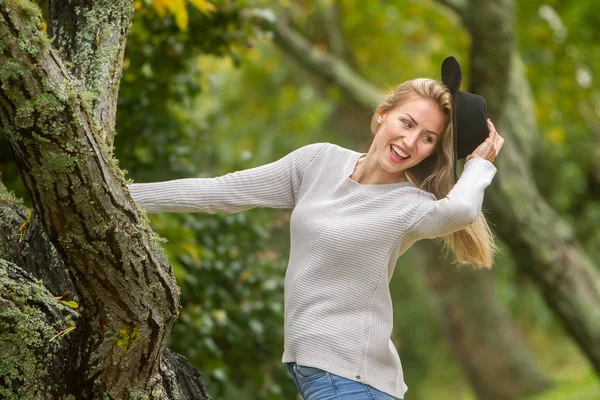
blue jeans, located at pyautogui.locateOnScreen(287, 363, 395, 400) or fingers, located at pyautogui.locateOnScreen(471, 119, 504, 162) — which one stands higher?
fingers, located at pyautogui.locateOnScreen(471, 119, 504, 162)

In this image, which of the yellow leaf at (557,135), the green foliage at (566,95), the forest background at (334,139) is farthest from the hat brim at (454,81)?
the yellow leaf at (557,135)

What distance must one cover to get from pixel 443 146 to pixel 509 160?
4536 mm

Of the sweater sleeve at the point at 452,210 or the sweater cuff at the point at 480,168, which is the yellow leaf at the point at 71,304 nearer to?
the sweater sleeve at the point at 452,210

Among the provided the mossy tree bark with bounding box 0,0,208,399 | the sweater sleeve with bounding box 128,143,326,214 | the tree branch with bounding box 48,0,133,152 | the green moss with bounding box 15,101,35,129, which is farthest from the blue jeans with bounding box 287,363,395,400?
the green moss with bounding box 15,101,35,129

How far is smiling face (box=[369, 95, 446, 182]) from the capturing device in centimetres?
250

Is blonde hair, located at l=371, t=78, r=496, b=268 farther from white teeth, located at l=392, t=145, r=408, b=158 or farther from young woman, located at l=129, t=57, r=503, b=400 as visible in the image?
white teeth, located at l=392, t=145, r=408, b=158

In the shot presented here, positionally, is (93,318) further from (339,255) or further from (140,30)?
(140,30)

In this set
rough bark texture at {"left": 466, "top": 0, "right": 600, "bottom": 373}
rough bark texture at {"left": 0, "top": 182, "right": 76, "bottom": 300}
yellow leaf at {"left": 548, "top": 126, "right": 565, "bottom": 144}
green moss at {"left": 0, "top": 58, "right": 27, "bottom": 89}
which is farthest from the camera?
yellow leaf at {"left": 548, "top": 126, "right": 565, "bottom": 144}

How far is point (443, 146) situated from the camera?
2.56 metres

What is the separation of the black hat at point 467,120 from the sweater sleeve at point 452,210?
0.12m

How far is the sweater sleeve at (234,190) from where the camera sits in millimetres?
2496

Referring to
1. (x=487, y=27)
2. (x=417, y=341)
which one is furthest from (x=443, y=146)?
(x=417, y=341)

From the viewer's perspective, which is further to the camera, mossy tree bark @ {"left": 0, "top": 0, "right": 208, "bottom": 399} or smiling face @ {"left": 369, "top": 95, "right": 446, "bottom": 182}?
smiling face @ {"left": 369, "top": 95, "right": 446, "bottom": 182}

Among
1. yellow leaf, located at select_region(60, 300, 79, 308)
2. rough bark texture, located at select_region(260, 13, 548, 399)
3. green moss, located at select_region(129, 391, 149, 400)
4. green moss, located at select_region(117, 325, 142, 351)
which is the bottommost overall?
rough bark texture, located at select_region(260, 13, 548, 399)
